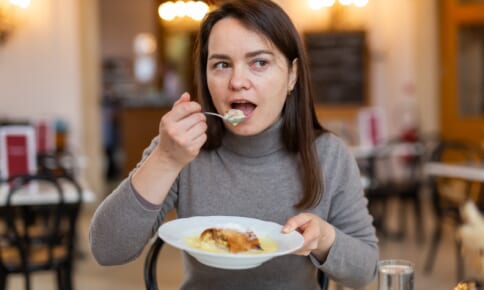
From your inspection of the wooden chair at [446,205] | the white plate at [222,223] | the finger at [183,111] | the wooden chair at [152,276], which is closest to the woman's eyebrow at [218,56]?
the finger at [183,111]

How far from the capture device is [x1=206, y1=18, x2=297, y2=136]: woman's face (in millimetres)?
1408

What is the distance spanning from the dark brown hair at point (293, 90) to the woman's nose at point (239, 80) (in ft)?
0.34

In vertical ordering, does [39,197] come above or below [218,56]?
below

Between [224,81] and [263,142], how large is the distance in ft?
0.75

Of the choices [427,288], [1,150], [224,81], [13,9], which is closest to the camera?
[224,81]

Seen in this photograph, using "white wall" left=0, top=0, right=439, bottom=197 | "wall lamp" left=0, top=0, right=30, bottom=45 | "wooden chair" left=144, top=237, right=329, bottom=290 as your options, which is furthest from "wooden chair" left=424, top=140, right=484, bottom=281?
"wall lamp" left=0, top=0, right=30, bottom=45

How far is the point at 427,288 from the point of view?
14.8 ft

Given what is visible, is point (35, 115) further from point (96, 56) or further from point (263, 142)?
point (263, 142)

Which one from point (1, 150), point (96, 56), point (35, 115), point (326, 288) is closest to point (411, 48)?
point (96, 56)

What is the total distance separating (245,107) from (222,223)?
0.24 meters

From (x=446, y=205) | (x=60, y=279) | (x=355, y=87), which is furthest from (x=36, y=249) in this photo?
(x=355, y=87)

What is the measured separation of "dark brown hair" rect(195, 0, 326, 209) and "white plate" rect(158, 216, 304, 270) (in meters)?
0.23

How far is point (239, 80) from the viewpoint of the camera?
1384 millimetres

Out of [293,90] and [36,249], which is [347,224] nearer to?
[293,90]
